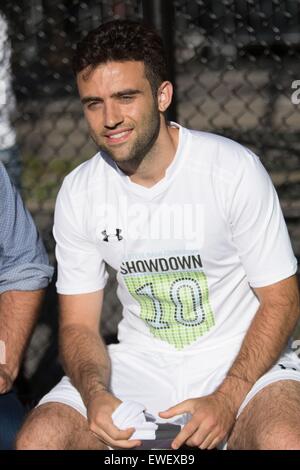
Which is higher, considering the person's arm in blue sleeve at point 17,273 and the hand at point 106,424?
the person's arm in blue sleeve at point 17,273

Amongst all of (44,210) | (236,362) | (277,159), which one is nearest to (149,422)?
(236,362)

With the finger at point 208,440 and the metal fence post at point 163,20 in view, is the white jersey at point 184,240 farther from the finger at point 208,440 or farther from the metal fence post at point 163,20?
the metal fence post at point 163,20

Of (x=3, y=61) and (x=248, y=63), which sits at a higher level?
(x=3, y=61)

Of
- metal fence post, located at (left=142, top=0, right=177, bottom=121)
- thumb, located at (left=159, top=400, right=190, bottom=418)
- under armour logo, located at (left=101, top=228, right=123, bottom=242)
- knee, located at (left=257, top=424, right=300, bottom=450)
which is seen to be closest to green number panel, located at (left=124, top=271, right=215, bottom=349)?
under armour logo, located at (left=101, top=228, right=123, bottom=242)

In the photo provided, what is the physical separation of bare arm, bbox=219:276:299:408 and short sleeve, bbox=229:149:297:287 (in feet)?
0.14

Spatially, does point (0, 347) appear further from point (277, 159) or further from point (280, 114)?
point (280, 114)

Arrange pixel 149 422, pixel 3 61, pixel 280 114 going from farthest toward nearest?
pixel 280 114, pixel 3 61, pixel 149 422

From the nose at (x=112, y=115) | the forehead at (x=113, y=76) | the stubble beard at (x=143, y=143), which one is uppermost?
the forehead at (x=113, y=76)

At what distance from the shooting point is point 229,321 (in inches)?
124

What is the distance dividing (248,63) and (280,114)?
0.76 meters

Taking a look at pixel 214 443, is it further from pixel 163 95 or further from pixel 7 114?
pixel 7 114

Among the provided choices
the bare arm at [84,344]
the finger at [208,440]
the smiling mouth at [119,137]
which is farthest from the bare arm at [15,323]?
the finger at [208,440]

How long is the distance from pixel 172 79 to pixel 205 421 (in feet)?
5.36

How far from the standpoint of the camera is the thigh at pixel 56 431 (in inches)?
111
